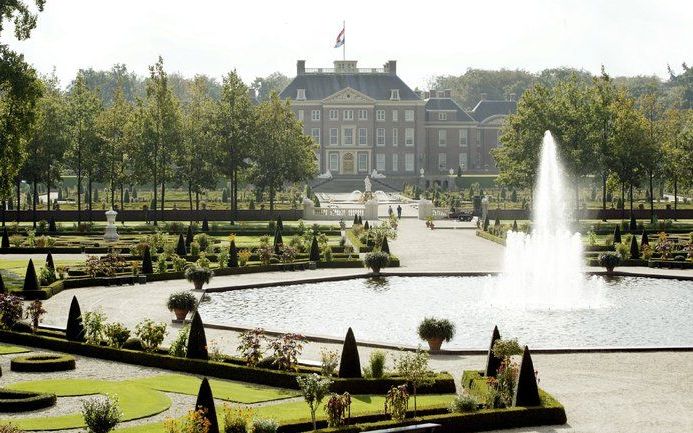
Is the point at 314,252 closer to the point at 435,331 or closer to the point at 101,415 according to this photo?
the point at 435,331

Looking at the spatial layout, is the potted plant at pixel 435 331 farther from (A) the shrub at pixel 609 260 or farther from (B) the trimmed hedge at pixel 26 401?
(A) the shrub at pixel 609 260

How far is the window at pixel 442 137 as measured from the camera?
476 feet

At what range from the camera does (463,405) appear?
831 inches

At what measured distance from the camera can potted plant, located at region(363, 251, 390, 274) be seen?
46.2m

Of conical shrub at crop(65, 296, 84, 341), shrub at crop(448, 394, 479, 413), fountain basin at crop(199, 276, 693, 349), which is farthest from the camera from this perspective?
fountain basin at crop(199, 276, 693, 349)

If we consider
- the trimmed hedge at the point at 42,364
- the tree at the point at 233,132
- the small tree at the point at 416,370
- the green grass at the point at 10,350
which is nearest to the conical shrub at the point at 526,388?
the small tree at the point at 416,370

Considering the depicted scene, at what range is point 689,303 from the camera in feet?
125

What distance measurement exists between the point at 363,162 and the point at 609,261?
306 ft

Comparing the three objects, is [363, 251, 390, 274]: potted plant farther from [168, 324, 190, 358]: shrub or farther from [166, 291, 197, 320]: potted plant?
[168, 324, 190, 358]: shrub

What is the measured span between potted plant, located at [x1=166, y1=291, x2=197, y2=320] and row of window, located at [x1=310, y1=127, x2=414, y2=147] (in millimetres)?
102873

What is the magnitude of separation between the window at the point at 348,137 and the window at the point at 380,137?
3414mm

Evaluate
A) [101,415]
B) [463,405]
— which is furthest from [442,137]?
[101,415]

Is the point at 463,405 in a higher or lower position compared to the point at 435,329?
lower

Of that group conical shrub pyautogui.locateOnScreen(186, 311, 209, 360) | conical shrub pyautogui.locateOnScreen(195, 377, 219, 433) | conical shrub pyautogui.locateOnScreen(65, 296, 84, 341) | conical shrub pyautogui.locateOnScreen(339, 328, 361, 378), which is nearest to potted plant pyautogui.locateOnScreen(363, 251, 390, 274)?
conical shrub pyautogui.locateOnScreen(65, 296, 84, 341)
